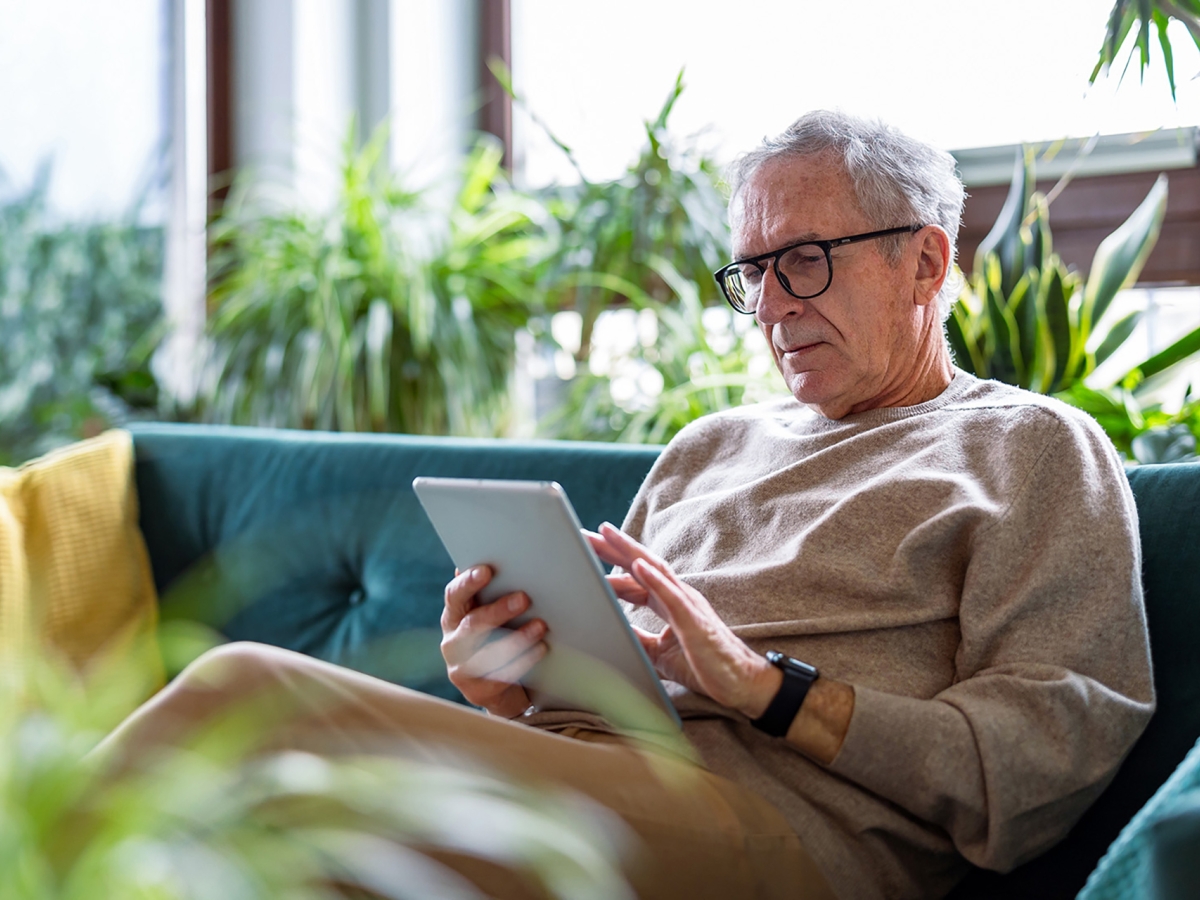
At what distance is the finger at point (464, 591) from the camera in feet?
3.81

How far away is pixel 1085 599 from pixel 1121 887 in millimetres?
356

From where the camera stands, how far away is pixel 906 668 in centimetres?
112

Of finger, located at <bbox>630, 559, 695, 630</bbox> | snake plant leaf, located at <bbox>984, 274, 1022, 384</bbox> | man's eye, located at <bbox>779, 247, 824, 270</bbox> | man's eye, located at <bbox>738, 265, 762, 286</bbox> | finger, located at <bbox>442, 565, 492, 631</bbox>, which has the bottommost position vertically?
finger, located at <bbox>442, 565, 492, 631</bbox>

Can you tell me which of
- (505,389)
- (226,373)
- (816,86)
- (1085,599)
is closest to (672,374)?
(505,389)

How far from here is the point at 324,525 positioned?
175 centimetres

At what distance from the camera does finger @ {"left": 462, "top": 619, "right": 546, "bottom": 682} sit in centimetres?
115

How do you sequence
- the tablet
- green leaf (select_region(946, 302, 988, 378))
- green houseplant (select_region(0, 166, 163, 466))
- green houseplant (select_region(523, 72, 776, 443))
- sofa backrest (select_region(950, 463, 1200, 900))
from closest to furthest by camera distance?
the tablet
sofa backrest (select_region(950, 463, 1200, 900))
green leaf (select_region(946, 302, 988, 378))
green houseplant (select_region(523, 72, 776, 443))
green houseplant (select_region(0, 166, 163, 466))

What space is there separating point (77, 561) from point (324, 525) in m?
0.39

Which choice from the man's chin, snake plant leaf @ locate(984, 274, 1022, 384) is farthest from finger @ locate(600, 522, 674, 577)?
snake plant leaf @ locate(984, 274, 1022, 384)

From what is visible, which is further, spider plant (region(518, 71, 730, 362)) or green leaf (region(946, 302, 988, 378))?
spider plant (region(518, 71, 730, 362))

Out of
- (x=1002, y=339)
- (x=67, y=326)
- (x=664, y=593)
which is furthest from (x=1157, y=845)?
(x=67, y=326)

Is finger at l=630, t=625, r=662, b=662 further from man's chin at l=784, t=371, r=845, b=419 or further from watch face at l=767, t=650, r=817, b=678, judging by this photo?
man's chin at l=784, t=371, r=845, b=419

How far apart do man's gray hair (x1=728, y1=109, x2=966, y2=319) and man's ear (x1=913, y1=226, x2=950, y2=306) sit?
12 millimetres

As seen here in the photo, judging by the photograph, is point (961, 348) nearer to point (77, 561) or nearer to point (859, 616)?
point (859, 616)
